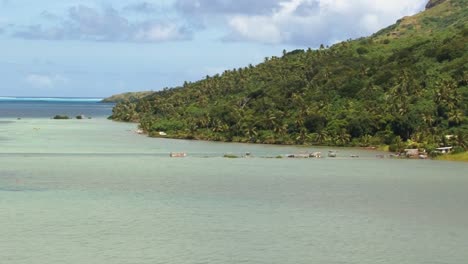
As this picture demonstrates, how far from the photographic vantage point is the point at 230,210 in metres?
74.3

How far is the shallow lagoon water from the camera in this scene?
54156 mm

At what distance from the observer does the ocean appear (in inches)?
2127

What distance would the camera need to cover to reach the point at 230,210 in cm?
7431

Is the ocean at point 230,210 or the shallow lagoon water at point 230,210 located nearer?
the ocean at point 230,210

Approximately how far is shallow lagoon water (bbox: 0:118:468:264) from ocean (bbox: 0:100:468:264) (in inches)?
5.2

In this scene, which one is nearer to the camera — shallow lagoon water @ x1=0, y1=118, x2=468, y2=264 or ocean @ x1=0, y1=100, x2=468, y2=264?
ocean @ x1=0, y1=100, x2=468, y2=264

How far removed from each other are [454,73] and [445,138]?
44625 millimetres

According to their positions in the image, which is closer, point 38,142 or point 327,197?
point 327,197

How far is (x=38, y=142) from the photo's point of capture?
579ft

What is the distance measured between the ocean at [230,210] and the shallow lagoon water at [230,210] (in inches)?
5.2

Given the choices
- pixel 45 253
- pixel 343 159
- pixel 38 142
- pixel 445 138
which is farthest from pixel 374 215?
pixel 38 142

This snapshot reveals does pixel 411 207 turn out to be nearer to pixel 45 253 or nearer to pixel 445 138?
pixel 45 253

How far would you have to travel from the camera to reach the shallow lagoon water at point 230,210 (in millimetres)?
54156

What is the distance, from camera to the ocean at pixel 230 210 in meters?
54.0
